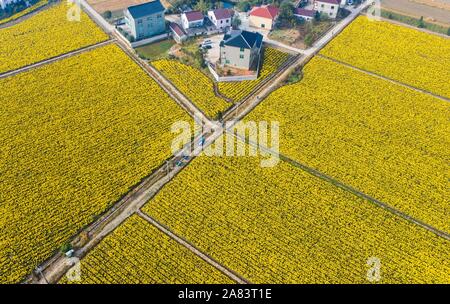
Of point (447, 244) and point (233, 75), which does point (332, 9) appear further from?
point (447, 244)

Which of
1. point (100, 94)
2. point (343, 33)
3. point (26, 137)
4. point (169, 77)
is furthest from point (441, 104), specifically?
point (26, 137)

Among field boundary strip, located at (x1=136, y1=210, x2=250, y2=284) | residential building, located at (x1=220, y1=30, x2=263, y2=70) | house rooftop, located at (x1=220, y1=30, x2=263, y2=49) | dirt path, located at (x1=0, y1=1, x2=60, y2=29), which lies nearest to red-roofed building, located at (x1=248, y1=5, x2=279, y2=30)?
residential building, located at (x1=220, y1=30, x2=263, y2=70)

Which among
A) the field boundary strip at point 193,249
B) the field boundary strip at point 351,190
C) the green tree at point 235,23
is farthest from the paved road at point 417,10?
the field boundary strip at point 193,249

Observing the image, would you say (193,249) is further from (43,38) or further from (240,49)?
(43,38)

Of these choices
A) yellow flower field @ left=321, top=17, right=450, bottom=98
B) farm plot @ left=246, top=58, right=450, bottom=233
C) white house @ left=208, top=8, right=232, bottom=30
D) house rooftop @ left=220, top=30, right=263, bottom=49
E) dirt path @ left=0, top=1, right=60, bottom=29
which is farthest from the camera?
dirt path @ left=0, top=1, right=60, bottom=29

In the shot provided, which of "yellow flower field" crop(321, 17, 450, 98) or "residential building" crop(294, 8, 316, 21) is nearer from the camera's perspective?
"yellow flower field" crop(321, 17, 450, 98)

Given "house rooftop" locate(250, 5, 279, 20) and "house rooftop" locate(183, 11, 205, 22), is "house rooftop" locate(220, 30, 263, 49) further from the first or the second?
"house rooftop" locate(250, 5, 279, 20)

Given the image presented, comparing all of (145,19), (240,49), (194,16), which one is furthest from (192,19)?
(240,49)
